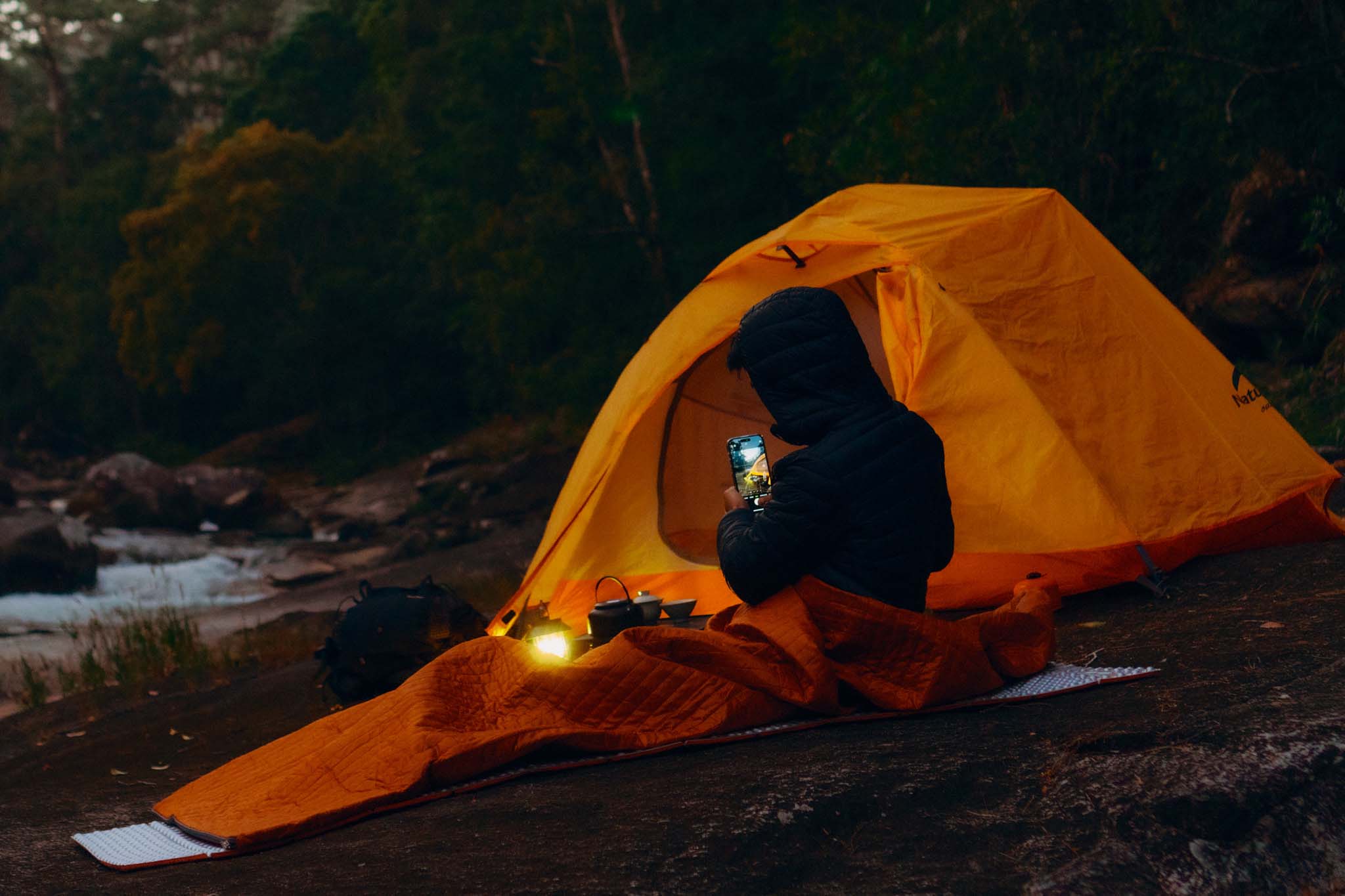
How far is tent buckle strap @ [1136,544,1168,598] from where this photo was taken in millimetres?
4535

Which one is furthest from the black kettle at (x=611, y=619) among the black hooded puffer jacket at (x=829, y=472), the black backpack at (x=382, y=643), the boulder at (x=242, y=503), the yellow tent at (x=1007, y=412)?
the boulder at (x=242, y=503)

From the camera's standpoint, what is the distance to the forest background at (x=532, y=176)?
362 inches

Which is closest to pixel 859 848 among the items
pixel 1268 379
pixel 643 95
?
pixel 1268 379

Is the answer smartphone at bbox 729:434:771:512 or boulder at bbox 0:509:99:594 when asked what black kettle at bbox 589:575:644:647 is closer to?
smartphone at bbox 729:434:771:512

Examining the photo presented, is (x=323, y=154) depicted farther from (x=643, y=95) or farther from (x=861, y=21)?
(x=861, y=21)

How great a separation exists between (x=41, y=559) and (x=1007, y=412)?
13344 mm

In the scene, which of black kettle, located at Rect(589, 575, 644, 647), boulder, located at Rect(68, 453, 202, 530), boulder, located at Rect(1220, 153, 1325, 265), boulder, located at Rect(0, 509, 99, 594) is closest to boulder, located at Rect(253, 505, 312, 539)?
boulder, located at Rect(68, 453, 202, 530)

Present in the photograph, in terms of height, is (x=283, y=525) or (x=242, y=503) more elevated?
(x=242, y=503)

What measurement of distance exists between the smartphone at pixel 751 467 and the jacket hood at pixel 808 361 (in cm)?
85

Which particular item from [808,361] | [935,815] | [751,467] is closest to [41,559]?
[751,467]

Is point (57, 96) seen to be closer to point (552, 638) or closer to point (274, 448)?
point (274, 448)

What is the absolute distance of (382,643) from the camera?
5.13m

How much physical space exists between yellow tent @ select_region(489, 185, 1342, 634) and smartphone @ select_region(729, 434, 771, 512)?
38.4 inches

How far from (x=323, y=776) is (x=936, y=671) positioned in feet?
5.20
